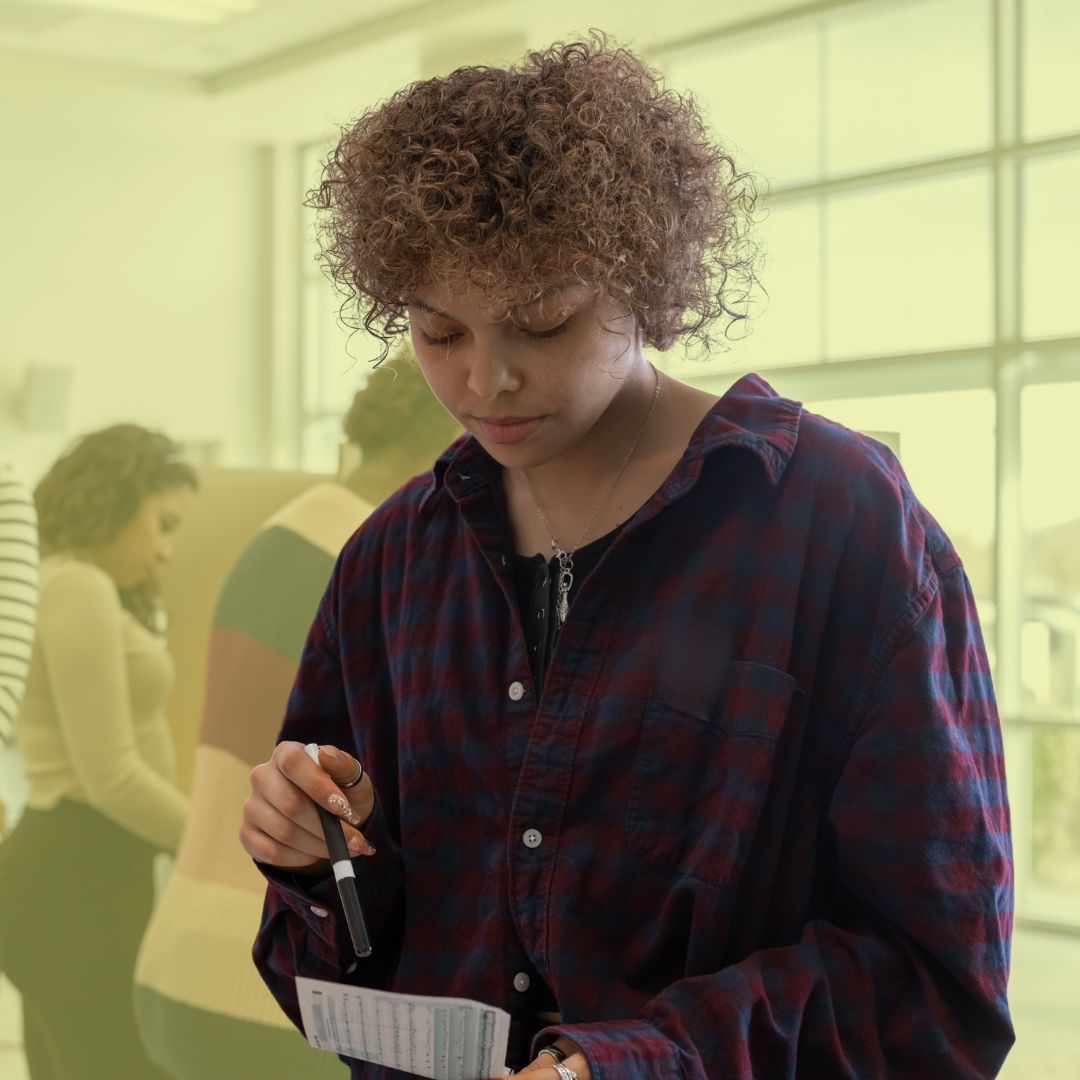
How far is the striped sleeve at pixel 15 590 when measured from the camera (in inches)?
112

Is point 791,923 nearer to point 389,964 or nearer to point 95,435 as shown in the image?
point 389,964

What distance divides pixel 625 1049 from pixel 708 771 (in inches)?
9.0

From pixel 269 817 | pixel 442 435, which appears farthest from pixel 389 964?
pixel 442 435

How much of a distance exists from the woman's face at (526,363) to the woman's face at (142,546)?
179cm

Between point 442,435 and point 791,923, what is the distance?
151 cm

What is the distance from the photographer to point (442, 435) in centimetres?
250

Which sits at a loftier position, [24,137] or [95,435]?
[24,137]

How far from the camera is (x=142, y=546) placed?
113 inches

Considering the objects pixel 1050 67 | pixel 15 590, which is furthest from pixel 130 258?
pixel 1050 67

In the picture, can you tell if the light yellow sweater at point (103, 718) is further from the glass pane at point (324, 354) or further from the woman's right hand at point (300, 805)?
the woman's right hand at point (300, 805)

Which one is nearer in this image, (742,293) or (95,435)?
(742,293)

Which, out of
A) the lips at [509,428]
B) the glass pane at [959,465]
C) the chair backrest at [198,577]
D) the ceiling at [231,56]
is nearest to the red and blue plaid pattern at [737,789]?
the lips at [509,428]

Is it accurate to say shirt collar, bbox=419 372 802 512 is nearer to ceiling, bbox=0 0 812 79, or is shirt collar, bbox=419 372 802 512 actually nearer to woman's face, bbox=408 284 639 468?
woman's face, bbox=408 284 639 468

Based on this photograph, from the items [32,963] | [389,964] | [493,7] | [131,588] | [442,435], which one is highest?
[493,7]
